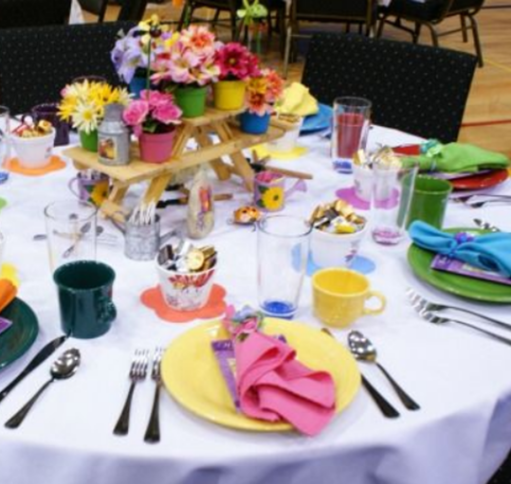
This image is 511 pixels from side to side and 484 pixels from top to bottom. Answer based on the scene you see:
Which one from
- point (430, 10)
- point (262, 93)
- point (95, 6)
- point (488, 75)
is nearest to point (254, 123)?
point (262, 93)

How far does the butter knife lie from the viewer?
90 centimetres

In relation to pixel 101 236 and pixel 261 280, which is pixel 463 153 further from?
pixel 101 236

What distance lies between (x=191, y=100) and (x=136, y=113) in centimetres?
14

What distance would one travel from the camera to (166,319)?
1061mm

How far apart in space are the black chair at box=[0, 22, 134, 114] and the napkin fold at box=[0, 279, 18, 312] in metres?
1.40

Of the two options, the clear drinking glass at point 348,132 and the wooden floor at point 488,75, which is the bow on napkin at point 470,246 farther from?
the wooden floor at point 488,75

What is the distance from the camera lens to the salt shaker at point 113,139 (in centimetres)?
124

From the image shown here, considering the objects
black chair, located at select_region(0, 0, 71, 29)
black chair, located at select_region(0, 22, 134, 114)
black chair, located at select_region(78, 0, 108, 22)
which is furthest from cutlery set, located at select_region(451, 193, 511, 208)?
black chair, located at select_region(78, 0, 108, 22)

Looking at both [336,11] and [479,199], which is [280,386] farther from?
[336,11]

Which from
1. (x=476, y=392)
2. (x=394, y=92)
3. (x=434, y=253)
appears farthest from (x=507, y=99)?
(x=476, y=392)

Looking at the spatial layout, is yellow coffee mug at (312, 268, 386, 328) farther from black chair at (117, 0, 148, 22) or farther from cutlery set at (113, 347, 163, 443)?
black chair at (117, 0, 148, 22)

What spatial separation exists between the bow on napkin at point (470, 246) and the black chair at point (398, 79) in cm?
109

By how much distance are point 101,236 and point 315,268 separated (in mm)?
390

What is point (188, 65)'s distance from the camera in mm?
1281
